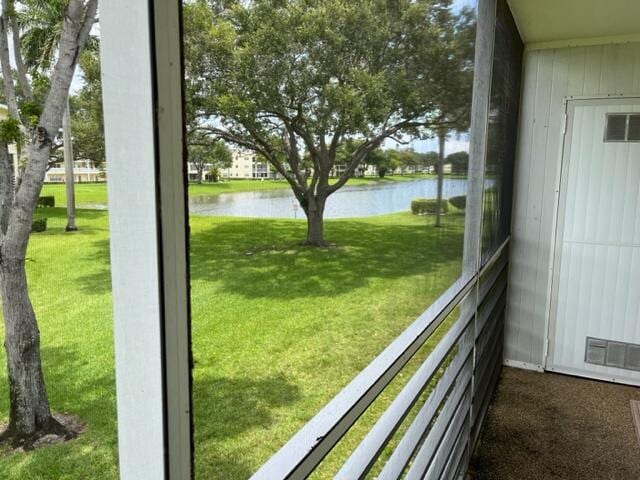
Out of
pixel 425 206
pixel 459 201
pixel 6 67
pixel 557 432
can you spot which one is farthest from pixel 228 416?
pixel 557 432

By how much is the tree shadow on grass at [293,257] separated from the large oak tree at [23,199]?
0.55ft

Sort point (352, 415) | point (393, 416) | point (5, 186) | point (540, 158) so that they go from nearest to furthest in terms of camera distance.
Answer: point (5, 186), point (352, 415), point (393, 416), point (540, 158)

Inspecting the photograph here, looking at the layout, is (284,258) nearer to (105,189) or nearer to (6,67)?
(105,189)

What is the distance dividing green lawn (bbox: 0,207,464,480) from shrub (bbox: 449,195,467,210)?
866 mm

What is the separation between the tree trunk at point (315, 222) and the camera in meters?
0.79

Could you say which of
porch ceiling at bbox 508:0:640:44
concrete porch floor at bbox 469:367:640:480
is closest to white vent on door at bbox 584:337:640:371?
concrete porch floor at bbox 469:367:640:480

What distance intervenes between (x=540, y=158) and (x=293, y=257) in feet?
11.2

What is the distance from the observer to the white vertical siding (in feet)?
10.9

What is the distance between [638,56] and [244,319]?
376 centimetres

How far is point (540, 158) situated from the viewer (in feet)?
11.8

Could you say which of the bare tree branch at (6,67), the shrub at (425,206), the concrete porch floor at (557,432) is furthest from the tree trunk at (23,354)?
the concrete porch floor at (557,432)

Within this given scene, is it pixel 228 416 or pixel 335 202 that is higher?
pixel 335 202

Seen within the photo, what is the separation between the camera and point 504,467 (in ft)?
8.25

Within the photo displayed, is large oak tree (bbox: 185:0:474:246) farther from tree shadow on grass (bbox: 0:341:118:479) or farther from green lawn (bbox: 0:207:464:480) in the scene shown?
tree shadow on grass (bbox: 0:341:118:479)
